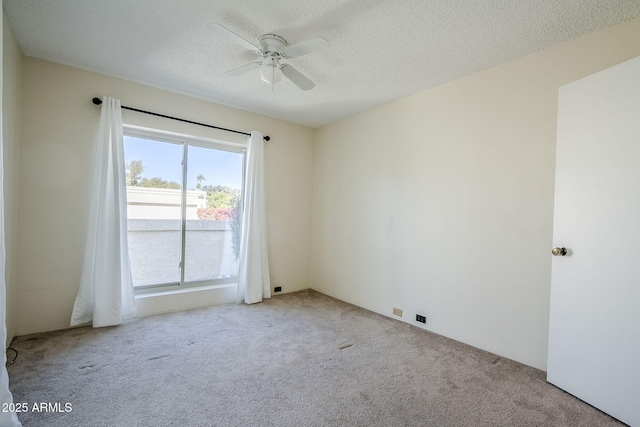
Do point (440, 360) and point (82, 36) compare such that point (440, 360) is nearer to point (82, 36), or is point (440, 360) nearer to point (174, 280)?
point (174, 280)

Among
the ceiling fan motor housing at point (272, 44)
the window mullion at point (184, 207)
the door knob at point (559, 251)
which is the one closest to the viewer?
the door knob at point (559, 251)

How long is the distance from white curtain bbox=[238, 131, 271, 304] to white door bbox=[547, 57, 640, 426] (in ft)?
10.0

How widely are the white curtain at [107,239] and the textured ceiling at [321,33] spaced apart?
2.22 feet

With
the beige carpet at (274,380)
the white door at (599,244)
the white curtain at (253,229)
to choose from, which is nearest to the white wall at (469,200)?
the white door at (599,244)

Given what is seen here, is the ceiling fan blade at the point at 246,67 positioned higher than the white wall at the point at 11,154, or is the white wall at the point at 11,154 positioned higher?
the ceiling fan blade at the point at 246,67

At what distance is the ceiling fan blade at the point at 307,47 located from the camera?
6.14 ft

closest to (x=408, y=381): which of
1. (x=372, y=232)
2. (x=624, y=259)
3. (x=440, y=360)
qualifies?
(x=440, y=360)

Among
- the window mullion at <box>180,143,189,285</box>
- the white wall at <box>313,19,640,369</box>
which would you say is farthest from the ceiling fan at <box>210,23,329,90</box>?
the window mullion at <box>180,143,189,285</box>

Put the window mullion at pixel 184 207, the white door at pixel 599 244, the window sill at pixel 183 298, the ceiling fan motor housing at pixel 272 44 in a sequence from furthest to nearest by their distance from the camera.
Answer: the window mullion at pixel 184 207 → the window sill at pixel 183 298 → the ceiling fan motor housing at pixel 272 44 → the white door at pixel 599 244

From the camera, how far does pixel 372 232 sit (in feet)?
12.0

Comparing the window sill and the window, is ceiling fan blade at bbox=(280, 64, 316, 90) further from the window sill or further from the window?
the window sill

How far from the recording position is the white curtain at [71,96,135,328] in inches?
112

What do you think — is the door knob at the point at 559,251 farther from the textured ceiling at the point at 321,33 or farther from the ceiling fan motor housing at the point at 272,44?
the ceiling fan motor housing at the point at 272,44

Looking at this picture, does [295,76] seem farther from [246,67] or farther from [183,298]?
[183,298]
